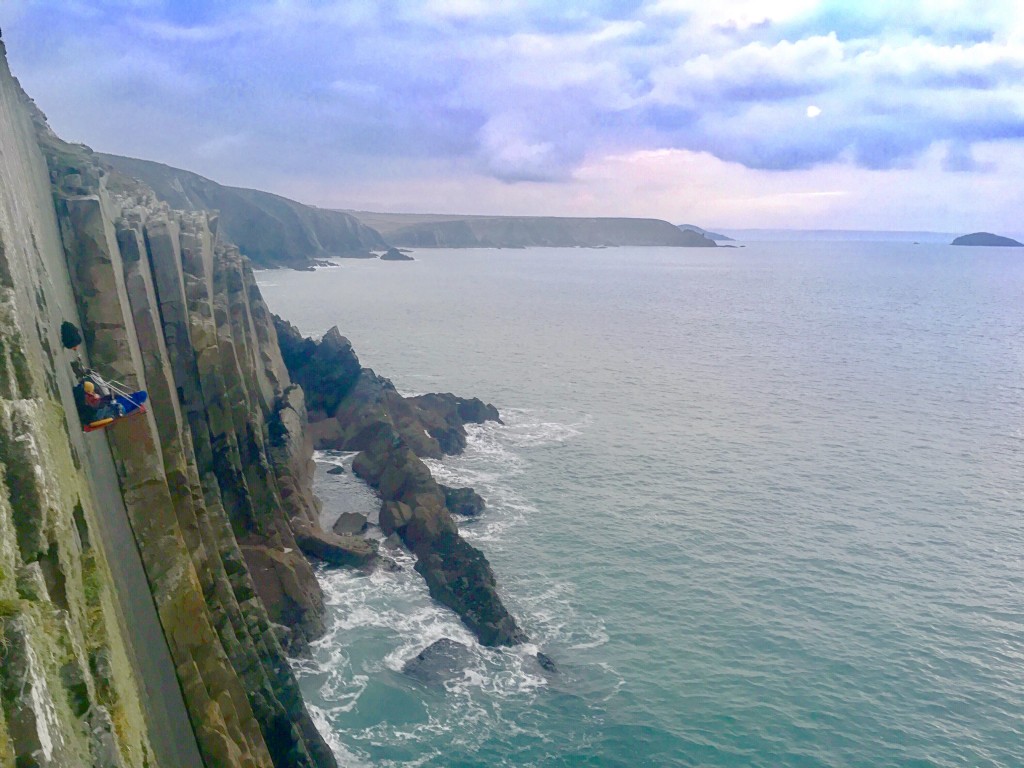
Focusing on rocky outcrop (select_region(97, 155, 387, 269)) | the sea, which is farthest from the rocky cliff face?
rocky outcrop (select_region(97, 155, 387, 269))

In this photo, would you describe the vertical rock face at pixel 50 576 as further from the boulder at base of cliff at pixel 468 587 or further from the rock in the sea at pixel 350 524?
the rock in the sea at pixel 350 524

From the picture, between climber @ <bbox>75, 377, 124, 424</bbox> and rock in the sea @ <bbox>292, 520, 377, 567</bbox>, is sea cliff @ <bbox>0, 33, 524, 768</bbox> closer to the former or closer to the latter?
rock in the sea @ <bbox>292, 520, 377, 567</bbox>

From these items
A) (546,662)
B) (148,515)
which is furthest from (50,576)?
(546,662)

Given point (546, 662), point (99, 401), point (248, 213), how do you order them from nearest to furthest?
point (99, 401) < point (546, 662) < point (248, 213)

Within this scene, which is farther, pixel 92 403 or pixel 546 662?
pixel 546 662

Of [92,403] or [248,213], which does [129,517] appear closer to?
[92,403]

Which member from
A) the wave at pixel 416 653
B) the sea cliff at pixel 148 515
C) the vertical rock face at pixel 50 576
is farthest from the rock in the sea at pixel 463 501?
the vertical rock face at pixel 50 576
